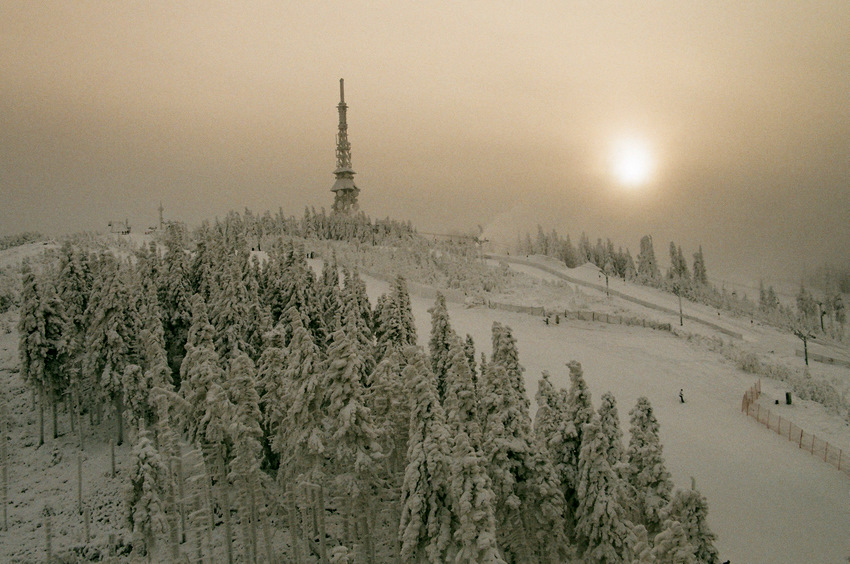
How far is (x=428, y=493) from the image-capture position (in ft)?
65.5

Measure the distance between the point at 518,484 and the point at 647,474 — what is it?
510 cm

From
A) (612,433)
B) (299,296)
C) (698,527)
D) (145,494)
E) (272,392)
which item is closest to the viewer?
(698,527)

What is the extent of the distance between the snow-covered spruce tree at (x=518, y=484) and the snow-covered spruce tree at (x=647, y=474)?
3.16 m

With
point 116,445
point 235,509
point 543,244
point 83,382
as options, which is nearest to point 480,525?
point 235,509

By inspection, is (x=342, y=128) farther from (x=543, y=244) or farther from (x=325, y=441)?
(x=325, y=441)

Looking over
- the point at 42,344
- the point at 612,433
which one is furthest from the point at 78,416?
the point at 612,433

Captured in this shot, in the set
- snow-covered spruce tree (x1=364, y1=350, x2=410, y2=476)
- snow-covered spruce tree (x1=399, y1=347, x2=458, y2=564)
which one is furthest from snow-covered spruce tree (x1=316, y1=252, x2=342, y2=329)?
snow-covered spruce tree (x1=399, y1=347, x2=458, y2=564)

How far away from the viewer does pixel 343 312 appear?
3850 cm

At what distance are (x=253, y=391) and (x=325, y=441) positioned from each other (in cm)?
446

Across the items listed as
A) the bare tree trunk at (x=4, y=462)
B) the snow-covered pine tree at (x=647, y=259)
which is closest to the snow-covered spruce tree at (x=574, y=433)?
the bare tree trunk at (x=4, y=462)

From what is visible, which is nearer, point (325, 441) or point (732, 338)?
point (325, 441)

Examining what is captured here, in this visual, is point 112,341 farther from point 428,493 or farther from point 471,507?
point 471,507

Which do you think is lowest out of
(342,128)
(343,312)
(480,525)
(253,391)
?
(480,525)

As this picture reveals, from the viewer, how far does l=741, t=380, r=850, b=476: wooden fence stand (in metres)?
35.0
